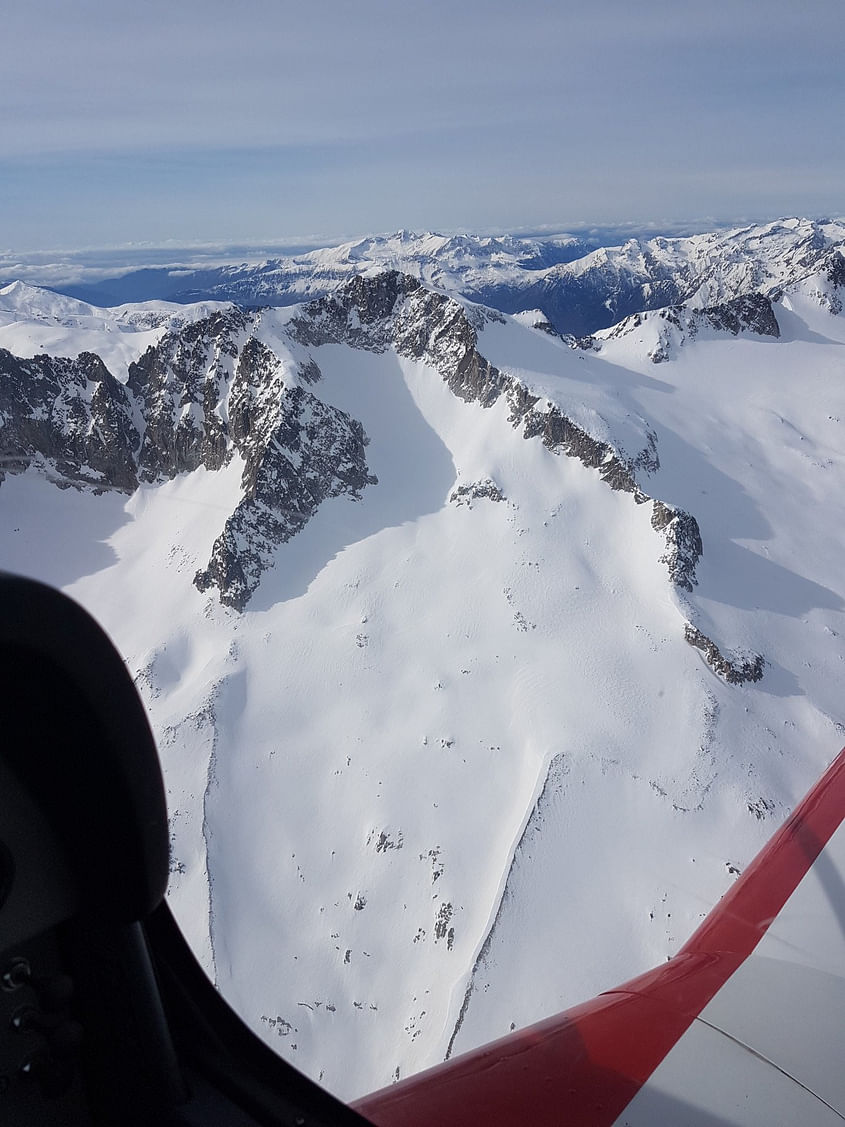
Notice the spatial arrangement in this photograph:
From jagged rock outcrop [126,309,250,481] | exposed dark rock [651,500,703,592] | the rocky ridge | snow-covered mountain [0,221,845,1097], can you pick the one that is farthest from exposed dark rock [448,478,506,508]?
jagged rock outcrop [126,309,250,481]

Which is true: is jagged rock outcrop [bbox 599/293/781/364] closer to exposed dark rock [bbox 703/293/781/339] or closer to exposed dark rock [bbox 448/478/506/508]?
exposed dark rock [bbox 703/293/781/339]

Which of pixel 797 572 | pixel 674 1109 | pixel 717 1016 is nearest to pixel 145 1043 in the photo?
pixel 674 1109

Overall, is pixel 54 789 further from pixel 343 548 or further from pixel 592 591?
pixel 343 548

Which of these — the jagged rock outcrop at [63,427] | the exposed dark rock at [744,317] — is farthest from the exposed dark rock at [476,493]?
the exposed dark rock at [744,317]

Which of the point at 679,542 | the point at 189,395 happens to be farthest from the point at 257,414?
the point at 679,542

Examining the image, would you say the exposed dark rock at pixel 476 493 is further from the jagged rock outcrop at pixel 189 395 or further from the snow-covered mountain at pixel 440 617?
the jagged rock outcrop at pixel 189 395

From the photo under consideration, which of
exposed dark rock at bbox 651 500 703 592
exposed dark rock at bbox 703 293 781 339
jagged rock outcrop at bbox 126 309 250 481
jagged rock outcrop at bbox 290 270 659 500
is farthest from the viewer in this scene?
exposed dark rock at bbox 703 293 781 339

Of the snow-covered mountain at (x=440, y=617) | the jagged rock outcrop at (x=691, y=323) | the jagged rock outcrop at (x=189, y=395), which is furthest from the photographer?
the jagged rock outcrop at (x=691, y=323)

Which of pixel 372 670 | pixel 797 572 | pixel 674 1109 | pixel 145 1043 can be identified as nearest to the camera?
pixel 145 1043
